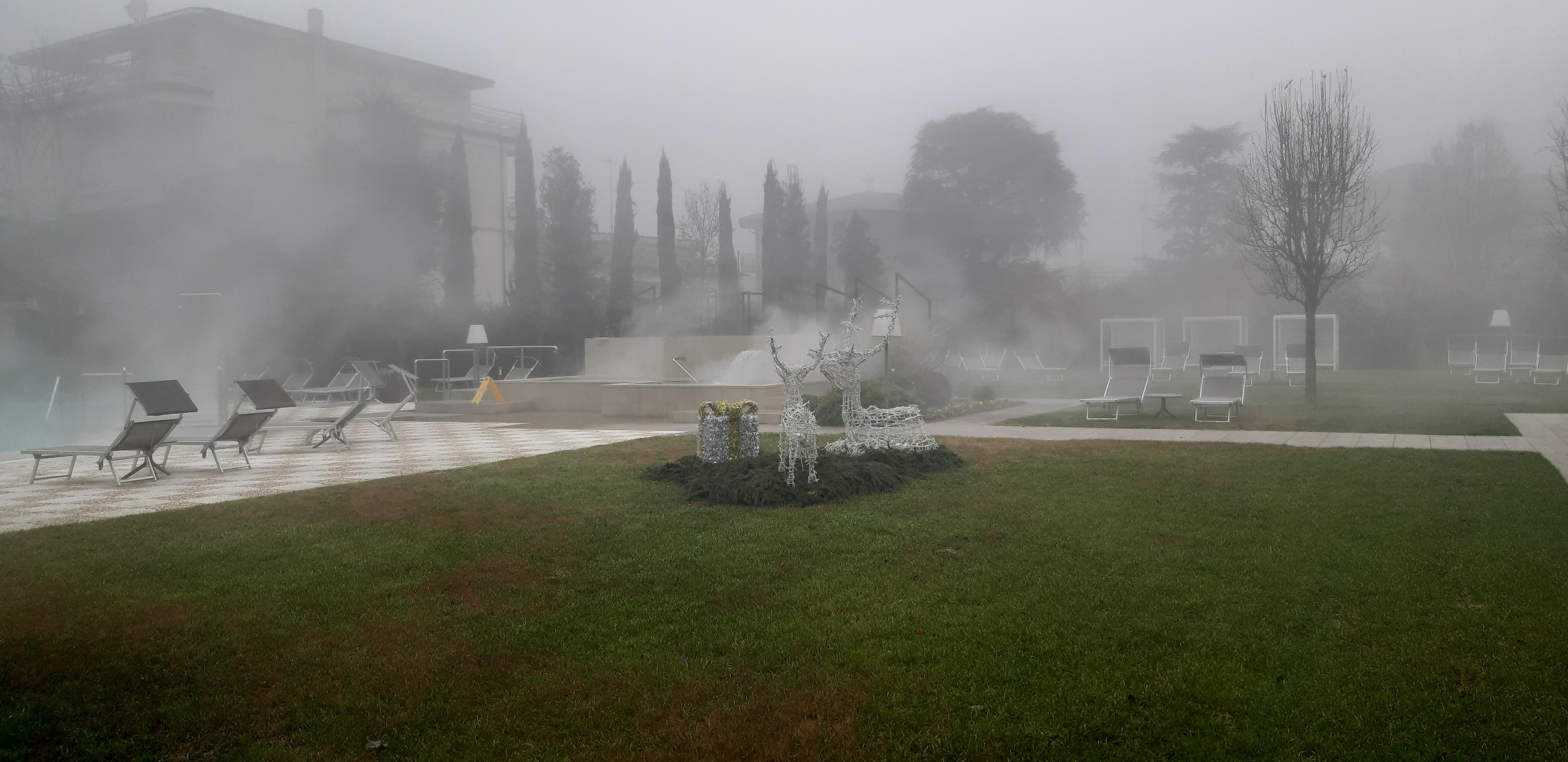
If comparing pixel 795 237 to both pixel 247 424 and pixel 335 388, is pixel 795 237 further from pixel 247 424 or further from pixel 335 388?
pixel 247 424

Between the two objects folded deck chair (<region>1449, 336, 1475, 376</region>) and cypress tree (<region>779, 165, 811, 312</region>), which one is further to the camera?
cypress tree (<region>779, 165, 811, 312</region>)

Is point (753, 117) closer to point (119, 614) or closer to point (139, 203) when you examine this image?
point (139, 203)

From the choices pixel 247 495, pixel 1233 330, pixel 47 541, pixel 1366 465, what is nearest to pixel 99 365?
pixel 247 495

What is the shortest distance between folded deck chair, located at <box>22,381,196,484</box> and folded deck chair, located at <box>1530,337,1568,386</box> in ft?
69.9

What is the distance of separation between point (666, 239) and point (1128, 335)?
14602mm

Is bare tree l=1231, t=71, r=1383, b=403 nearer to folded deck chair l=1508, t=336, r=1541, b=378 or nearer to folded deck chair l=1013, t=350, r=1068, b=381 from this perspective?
folded deck chair l=1508, t=336, r=1541, b=378

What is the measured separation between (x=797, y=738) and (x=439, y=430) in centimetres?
1135

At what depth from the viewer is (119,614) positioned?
3766 mm

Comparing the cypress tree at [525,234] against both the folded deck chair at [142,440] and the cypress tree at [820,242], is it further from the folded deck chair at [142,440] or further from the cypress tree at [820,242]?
the folded deck chair at [142,440]

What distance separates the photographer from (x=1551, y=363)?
17.9 meters

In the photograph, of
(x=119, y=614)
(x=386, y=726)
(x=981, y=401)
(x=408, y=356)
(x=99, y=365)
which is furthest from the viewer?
(x=408, y=356)

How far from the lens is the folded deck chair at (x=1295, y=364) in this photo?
19.5m

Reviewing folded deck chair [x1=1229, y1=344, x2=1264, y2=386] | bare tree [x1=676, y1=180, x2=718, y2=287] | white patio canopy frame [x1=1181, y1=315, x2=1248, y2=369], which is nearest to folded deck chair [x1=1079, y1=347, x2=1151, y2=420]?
folded deck chair [x1=1229, y1=344, x2=1264, y2=386]

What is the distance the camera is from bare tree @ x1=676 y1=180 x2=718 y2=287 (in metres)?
32.9
